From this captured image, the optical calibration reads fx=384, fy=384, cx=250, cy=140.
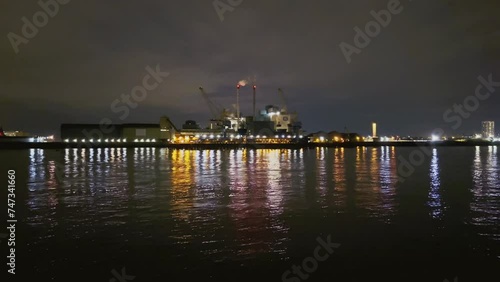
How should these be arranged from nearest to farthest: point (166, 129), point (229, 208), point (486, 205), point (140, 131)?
point (229, 208) → point (486, 205) → point (140, 131) → point (166, 129)

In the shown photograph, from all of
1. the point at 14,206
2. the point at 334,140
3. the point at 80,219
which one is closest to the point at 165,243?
the point at 80,219

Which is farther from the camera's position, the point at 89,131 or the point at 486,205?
the point at 89,131

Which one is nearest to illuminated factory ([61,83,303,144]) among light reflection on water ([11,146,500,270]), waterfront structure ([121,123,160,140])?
waterfront structure ([121,123,160,140])

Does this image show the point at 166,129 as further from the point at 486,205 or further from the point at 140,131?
the point at 486,205

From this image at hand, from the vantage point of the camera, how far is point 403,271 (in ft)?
31.1

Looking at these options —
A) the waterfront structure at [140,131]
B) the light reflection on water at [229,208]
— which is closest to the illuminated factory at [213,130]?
the waterfront structure at [140,131]

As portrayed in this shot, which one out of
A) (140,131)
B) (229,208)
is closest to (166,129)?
(140,131)

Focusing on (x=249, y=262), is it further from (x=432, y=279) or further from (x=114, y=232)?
(x=114, y=232)

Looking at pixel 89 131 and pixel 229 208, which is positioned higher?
pixel 89 131

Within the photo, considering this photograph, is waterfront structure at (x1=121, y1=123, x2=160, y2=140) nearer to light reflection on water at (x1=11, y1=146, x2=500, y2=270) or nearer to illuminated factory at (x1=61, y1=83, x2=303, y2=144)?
illuminated factory at (x1=61, y1=83, x2=303, y2=144)

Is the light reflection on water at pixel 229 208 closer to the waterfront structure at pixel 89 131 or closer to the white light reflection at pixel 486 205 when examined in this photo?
the white light reflection at pixel 486 205

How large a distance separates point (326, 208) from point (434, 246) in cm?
634

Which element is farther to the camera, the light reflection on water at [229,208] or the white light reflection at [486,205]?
the white light reflection at [486,205]

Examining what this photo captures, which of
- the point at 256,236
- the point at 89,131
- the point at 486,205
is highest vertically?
the point at 89,131
